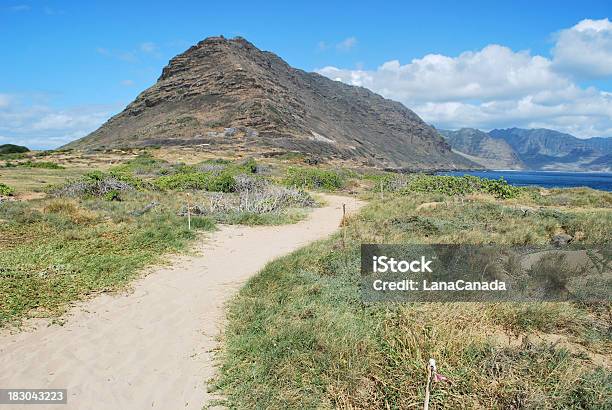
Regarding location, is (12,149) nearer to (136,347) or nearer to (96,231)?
(96,231)

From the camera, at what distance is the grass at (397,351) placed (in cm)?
421

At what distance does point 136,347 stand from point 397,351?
3632 mm

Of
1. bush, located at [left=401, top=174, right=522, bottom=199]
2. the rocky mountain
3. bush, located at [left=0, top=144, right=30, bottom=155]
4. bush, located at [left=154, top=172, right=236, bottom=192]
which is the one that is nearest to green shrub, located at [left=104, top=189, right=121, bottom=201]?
bush, located at [left=154, top=172, right=236, bottom=192]

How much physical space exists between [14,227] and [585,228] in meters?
16.5

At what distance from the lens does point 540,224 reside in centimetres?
1272

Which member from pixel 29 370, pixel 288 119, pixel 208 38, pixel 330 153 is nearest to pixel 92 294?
pixel 29 370

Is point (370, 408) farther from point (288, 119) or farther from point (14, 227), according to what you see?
point (288, 119)

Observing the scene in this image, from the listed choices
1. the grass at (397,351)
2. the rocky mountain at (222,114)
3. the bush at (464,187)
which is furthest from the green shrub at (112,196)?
the rocky mountain at (222,114)

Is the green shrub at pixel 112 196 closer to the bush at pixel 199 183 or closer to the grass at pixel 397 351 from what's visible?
the bush at pixel 199 183

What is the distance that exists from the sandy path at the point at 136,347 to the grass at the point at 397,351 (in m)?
0.45

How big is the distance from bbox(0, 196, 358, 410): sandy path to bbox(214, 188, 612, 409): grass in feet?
1.49

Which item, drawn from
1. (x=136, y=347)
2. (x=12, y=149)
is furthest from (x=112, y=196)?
(x=12, y=149)

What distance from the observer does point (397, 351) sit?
487 cm

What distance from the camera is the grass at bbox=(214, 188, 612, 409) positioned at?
13.8 feet
